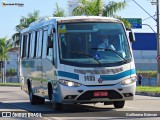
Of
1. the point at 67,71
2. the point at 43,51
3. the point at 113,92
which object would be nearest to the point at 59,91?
the point at 67,71

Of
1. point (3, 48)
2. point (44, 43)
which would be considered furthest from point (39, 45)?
point (3, 48)

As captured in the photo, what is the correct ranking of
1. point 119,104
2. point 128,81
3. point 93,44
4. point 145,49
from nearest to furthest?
point 128,81 → point 93,44 → point 119,104 → point 145,49

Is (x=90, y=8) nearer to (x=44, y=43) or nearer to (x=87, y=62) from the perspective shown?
(x=44, y=43)

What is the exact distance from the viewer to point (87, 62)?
15.4 meters

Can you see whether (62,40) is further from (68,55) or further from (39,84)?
(39,84)

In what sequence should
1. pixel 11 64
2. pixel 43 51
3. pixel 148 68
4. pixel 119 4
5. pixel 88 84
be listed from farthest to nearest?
pixel 11 64 → pixel 148 68 → pixel 119 4 → pixel 43 51 → pixel 88 84

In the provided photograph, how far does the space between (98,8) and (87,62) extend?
27.0 m

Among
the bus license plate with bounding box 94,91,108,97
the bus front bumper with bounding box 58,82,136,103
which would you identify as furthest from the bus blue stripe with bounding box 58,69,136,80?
the bus license plate with bounding box 94,91,108,97

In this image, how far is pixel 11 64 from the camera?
118m

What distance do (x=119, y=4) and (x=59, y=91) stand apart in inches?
1107

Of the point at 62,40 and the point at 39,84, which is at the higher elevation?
the point at 62,40

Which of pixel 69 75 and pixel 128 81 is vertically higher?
pixel 69 75

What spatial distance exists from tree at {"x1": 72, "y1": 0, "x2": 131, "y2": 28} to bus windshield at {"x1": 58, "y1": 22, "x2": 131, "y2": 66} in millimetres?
25779

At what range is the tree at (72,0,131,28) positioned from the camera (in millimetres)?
42062
